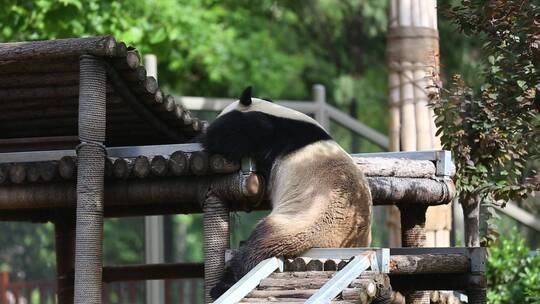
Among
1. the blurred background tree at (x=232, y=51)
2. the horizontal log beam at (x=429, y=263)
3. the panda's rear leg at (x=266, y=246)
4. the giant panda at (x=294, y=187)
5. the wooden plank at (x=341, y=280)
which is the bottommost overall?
the wooden plank at (x=341, y=280)

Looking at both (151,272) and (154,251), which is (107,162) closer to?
(151,272)

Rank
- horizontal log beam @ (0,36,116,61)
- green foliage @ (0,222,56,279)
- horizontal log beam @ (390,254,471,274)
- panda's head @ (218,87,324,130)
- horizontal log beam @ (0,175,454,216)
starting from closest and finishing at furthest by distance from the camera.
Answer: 1. horizontal log beam @ (390,254,471,274)
2. horizontal log beam @ (0,36,116,61)
3. horizontal log beam @ (0,175,454,216)
4. panda's head @ (218,87,324,130)
5. green foliage @ (0,222,56,279)

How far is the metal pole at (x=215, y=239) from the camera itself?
6.16 metres

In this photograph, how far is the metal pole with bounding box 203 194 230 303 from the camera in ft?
20.2

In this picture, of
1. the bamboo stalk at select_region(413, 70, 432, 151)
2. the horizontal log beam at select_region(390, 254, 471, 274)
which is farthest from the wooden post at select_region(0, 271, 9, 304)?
the horizontal log beam at select_region(390, 254, 471, 274)

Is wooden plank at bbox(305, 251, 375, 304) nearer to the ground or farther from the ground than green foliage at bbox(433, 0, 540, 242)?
nearer to the ground

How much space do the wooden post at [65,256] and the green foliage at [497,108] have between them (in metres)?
2.94

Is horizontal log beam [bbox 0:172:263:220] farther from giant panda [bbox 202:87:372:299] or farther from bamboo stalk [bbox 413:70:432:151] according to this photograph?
bamboo stalk [bbox 413:70:432:151]

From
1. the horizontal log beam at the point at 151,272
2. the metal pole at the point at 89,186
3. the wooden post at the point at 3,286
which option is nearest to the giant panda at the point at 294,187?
the metal pole at the point at 89,186

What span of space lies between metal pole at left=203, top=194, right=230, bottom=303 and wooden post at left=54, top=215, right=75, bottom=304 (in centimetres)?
237

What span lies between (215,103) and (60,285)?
3.14m

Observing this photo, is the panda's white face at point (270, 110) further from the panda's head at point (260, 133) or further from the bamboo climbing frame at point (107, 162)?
the bamboo climbing frame at point (107, 162)

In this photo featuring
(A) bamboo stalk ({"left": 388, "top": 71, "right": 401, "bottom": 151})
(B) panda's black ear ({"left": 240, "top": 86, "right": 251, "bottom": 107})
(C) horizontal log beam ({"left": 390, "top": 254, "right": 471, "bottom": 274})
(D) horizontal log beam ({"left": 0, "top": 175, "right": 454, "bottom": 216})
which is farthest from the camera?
(A) bamboo stalk ({"left": 388, "top": 71, "right": 401, "bottom": 151})

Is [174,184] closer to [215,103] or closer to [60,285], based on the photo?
[60,285]
